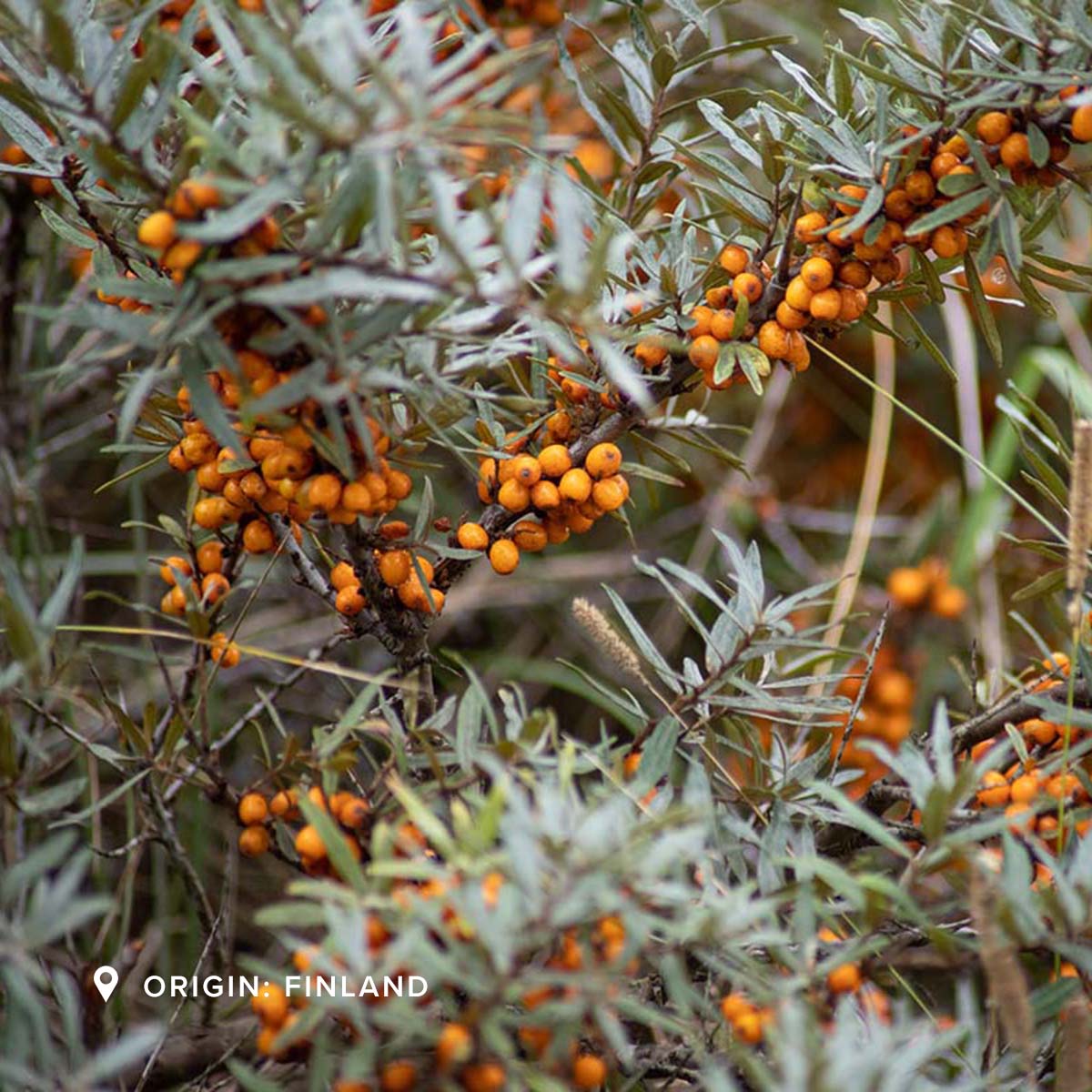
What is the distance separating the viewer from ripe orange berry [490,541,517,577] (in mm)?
805

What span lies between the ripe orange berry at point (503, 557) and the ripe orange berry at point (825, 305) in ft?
0.82

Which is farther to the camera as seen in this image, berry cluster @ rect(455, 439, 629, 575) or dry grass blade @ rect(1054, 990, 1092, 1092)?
berry cluster @ rect(455, 439, 629, 575)

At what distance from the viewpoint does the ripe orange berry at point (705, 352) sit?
0.78m

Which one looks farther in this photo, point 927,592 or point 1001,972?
point 927,592

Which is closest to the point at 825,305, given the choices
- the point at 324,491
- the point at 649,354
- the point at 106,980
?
the point at 649,354

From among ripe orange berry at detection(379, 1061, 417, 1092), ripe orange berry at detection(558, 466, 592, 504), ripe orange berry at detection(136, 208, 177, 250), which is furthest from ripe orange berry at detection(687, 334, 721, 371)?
ripe orange berry at detection(379, 1061, 417, 1092)

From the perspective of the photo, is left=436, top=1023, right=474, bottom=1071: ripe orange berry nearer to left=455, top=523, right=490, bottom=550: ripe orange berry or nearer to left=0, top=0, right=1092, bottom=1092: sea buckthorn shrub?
left=0, top=0, right=1092, bottom=1092: sea buckthorn shrub

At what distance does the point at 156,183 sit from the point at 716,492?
145cm

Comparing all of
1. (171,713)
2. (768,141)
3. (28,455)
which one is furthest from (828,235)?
(28,455)

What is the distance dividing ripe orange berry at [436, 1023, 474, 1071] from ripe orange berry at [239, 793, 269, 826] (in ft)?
0.86

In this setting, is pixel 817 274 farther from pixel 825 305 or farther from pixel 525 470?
pixel 525 470

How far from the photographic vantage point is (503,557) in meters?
0.81

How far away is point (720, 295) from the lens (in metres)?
0.82

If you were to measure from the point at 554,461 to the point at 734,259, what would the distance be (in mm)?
190
